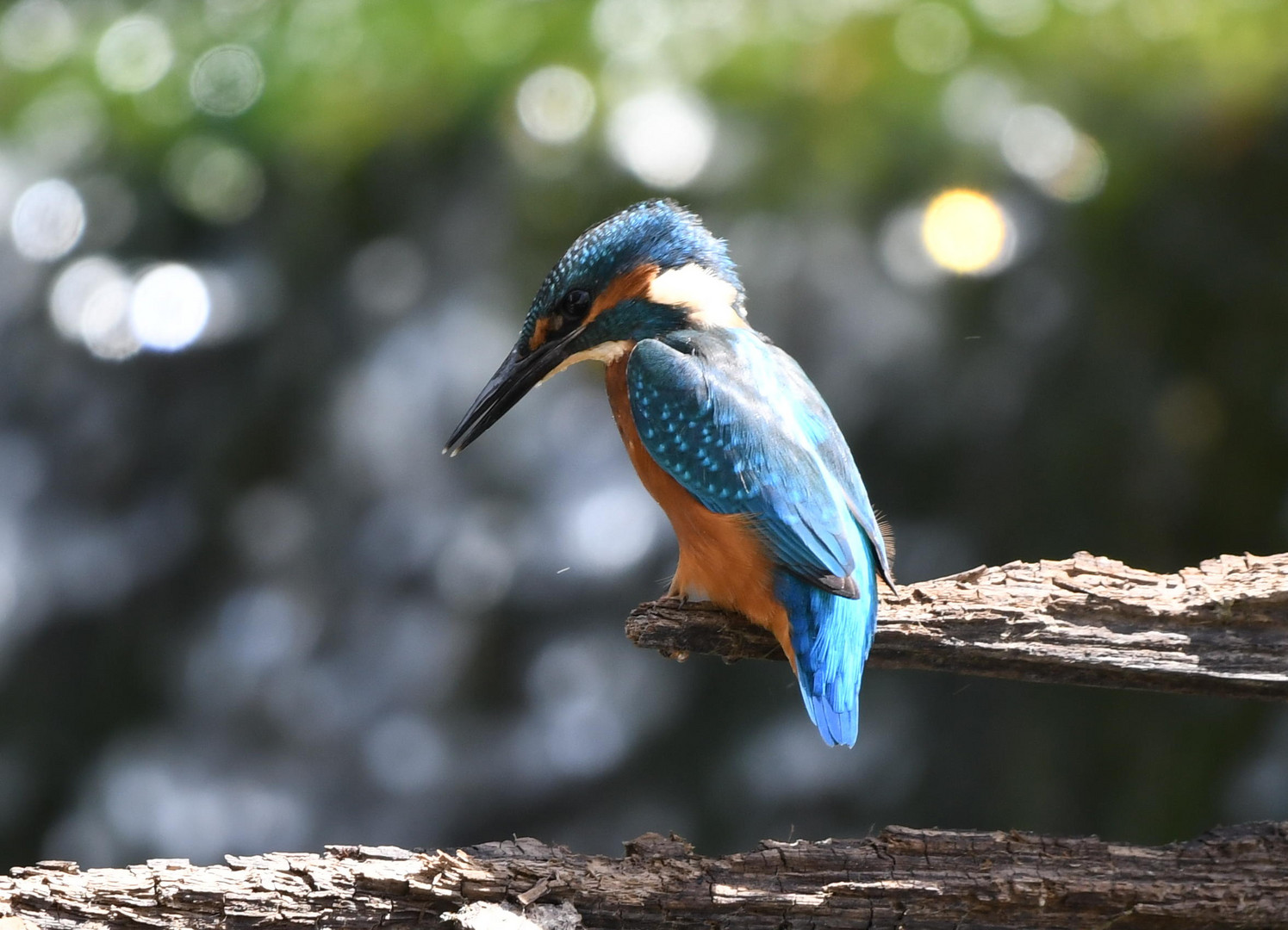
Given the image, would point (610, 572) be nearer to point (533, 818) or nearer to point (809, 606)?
point (533, 818)

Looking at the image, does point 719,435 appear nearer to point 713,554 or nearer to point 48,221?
point 713,554

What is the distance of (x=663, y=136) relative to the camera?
4812 mm

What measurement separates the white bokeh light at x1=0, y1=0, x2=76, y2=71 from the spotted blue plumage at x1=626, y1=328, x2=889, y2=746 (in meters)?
4.35

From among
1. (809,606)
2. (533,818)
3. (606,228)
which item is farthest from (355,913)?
(533,818)

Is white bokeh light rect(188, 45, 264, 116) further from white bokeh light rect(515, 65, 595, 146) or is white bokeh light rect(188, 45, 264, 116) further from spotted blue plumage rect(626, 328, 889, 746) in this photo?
spotted blue plumage rect(626, 328, 889, 746)

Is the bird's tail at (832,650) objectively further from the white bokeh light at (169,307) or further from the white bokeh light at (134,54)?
the white bokeh light at (134,54)

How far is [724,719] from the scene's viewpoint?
14.2ft

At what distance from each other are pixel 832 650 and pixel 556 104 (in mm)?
3358

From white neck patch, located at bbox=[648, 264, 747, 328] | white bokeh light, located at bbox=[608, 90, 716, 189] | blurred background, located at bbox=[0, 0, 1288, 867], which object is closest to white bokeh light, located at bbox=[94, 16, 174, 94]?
blurred background, located at bbox=[0, 0, 1288, 867]

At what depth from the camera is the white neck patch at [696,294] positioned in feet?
8.39

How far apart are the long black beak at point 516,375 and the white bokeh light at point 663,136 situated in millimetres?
2302

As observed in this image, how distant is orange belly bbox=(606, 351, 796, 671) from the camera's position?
2.24 m

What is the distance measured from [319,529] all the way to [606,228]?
8.29 feet

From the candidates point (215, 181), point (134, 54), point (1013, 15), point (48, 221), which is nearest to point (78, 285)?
point (48, 221)
